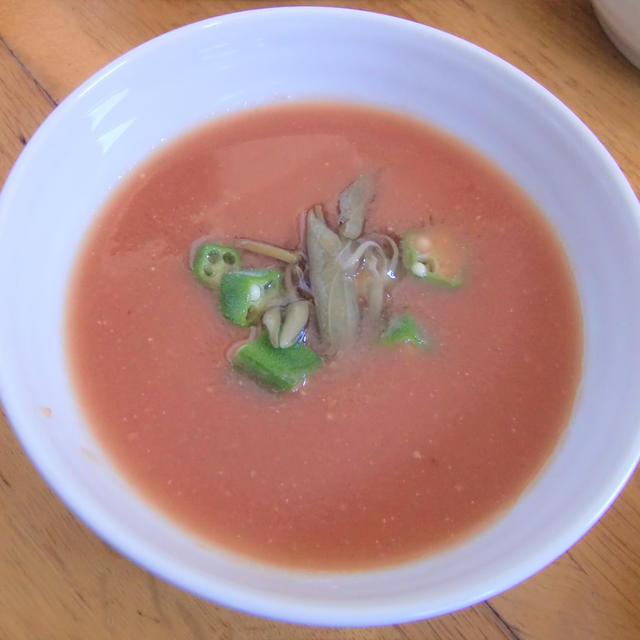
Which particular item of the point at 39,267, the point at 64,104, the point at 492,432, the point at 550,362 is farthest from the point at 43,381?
the point at 550,362

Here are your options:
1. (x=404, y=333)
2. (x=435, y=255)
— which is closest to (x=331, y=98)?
(x=435, y=255)

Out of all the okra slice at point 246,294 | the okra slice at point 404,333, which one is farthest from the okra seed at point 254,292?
the okra slice at point 404,333

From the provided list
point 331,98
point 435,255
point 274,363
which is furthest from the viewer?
point 331,98

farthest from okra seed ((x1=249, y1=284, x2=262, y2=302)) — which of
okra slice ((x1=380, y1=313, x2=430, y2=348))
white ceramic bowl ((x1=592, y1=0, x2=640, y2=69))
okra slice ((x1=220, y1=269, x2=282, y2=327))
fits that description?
white ceramic bowl ((x1=592, y1=0, x2=640, y2=69))

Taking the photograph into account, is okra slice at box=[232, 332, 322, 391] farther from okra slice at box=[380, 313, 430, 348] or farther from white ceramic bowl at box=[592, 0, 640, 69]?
white ceramic bowl at box=[592, 0, 640, 69]

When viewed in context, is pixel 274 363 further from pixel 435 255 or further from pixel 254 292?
pixel 435 255

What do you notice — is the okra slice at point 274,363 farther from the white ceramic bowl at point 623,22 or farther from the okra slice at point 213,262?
the white ceramic bowl at point 623,22
